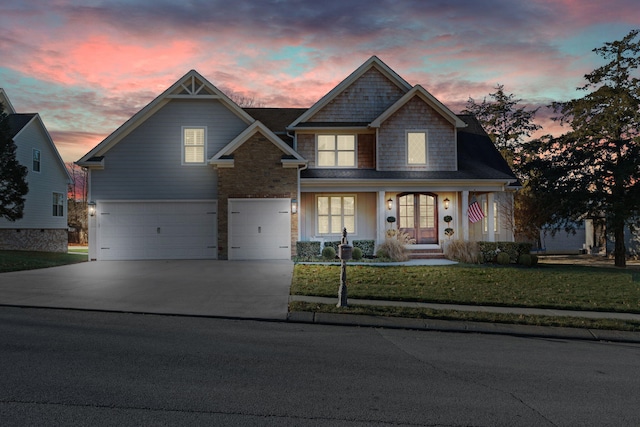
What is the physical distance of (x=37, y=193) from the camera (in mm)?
31281

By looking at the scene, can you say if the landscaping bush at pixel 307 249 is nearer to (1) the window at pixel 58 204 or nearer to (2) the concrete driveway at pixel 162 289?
(2) the concrete driveway at pixel 162 289

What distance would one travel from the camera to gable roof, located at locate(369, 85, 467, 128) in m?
22.1

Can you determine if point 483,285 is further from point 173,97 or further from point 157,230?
point 173,97

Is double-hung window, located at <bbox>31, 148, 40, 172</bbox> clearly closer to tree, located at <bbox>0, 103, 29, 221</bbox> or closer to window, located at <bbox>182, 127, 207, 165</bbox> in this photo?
tree, located at <bbox>0, 103, 29, 221</bbox>

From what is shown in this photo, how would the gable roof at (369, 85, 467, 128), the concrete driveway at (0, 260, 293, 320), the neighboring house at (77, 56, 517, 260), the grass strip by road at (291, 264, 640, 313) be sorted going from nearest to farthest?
the concrete driveway at (0, 260, 293, 320), the grass strip by road at (291, 264, 640, 313), the neighboring house at (77, 56, 517, 260), the gable roof at (369, 85, 467, 128)

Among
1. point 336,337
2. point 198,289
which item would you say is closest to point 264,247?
point 198,289

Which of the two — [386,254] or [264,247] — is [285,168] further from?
[386,254]

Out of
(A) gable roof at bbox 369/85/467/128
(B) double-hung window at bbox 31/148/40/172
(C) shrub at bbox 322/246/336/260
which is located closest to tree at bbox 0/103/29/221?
(B) double-hung window at bbox 31/148/40/172

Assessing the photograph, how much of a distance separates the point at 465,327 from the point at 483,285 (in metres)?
5.23

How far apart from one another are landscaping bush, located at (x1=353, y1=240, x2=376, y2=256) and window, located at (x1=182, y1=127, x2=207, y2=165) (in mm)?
7159

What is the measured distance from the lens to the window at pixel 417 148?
22.8m

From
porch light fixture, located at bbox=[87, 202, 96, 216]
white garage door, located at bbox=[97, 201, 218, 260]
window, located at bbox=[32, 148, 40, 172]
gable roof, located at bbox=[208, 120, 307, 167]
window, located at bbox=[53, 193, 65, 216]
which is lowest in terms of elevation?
white garage door, located at bbox=[97, 201, 218, 260]

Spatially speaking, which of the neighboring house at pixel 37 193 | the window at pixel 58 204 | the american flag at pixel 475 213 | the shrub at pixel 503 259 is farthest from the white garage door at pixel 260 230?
the window at pixel 58 204


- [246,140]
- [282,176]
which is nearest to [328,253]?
[282,176]
